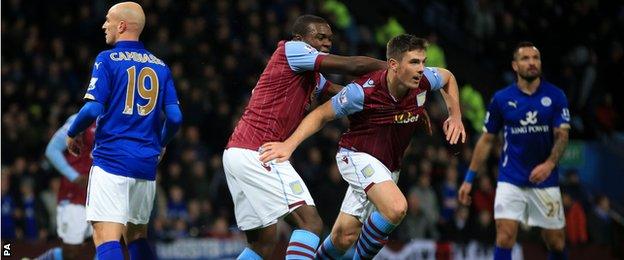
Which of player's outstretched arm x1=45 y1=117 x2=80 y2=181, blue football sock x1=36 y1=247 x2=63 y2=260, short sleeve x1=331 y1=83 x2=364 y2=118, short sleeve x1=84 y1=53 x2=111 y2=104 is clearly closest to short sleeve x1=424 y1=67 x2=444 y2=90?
short sleeve x1=331 y1=83 x2=364 y2=118

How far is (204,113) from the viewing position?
15.7m

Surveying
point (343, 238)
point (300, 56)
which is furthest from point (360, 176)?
point (300, 56)

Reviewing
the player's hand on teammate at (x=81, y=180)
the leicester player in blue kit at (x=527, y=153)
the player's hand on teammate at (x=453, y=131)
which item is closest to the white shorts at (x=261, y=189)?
the player's hand on teammate at (x=453, y=131)

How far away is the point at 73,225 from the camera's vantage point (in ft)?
35.8

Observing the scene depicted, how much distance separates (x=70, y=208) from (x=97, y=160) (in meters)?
3.19

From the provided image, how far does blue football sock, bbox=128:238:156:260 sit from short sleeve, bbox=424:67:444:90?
2.47 metres

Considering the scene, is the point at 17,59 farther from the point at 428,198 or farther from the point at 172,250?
the point at 428,198

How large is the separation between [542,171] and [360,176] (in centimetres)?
234

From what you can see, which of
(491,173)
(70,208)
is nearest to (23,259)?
(70,208)

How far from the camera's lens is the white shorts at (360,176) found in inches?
331

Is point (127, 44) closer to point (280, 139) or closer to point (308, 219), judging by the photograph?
point (280, 139)

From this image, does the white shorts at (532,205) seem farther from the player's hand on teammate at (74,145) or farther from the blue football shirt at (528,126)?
the player's hand on teammate at (74,145)

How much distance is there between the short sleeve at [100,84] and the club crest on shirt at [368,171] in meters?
1.99

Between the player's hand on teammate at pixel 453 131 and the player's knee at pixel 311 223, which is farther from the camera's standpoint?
the player's hand on teammate at pixel 453 131
